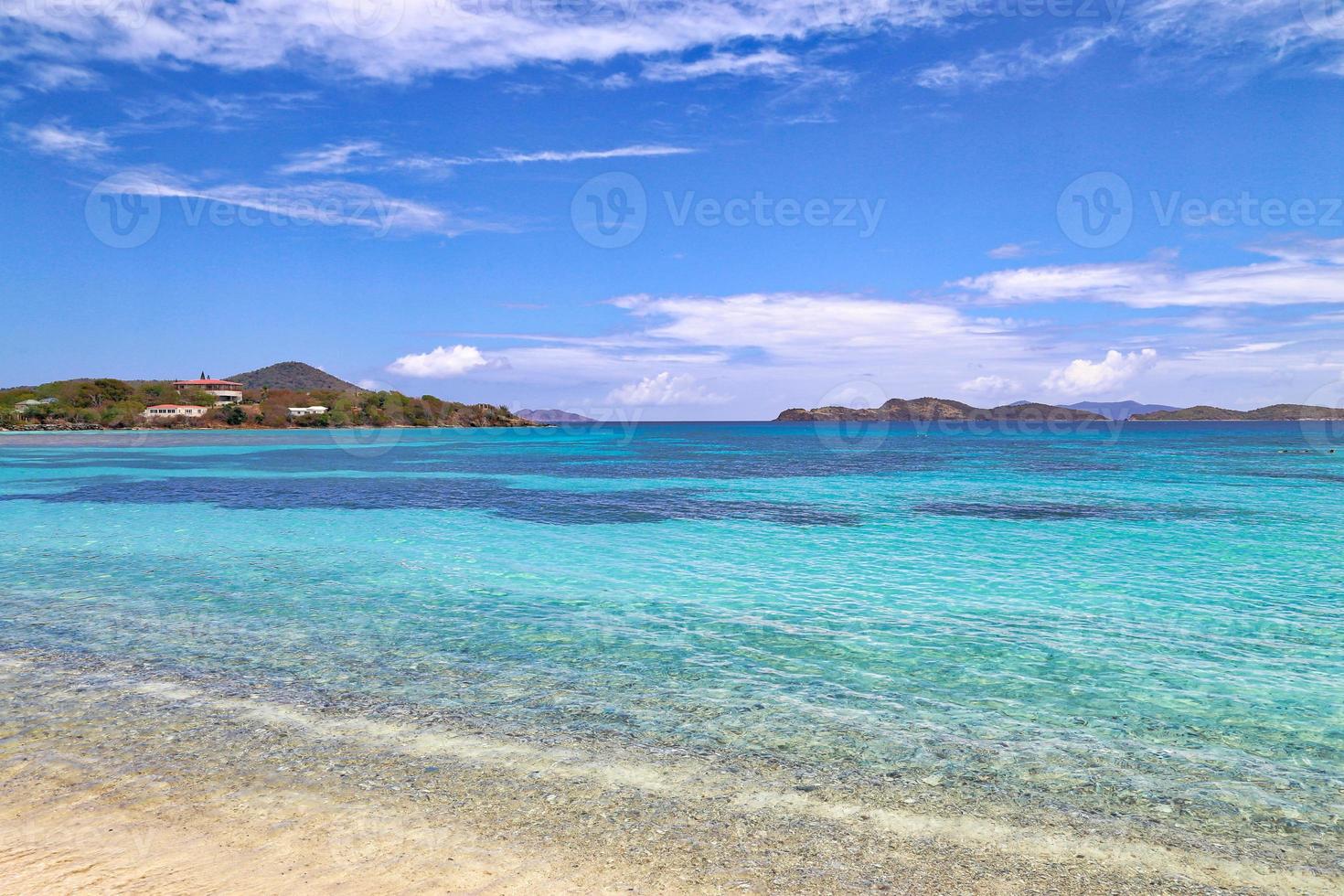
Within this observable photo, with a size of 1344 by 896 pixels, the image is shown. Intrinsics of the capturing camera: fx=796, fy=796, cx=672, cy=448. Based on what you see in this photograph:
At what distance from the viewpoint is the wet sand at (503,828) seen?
4.93 metres

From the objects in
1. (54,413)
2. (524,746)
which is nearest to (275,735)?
(524,746)

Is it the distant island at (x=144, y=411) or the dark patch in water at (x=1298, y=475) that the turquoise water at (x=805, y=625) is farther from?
the distant island at (x=144, y=411)

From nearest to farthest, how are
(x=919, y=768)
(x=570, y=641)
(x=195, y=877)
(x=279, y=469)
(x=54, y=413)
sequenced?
(x=195, y=877)
(x=919, y=768)
(x=570, y=641)
(x=279, y=469)
(x=54, y=413)

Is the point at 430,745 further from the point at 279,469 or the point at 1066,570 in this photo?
the point at 279,469

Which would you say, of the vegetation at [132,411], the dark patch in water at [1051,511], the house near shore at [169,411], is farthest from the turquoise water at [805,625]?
the house near shore at [169,411]

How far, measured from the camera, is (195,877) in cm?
488

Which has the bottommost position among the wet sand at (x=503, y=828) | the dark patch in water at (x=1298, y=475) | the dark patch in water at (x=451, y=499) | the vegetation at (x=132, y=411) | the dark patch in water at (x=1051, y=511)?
the dark patch in water at (x=451, y=499)

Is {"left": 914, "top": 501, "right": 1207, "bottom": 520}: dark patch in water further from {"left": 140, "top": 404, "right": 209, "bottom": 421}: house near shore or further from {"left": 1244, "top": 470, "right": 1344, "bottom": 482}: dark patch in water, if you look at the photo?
{"left": 140, "top": 404, "right": 209, "bottom": 421}: house near shore

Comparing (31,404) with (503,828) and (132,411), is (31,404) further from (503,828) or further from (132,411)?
(503,828)

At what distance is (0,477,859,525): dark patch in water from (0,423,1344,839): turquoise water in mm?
524

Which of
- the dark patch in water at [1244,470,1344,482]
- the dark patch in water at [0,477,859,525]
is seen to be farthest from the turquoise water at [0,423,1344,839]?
the dark patch in water at [1244,470,1344,482]

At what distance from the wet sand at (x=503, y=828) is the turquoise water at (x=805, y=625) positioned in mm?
607

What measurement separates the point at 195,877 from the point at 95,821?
1363 mm

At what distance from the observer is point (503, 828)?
5.59m
